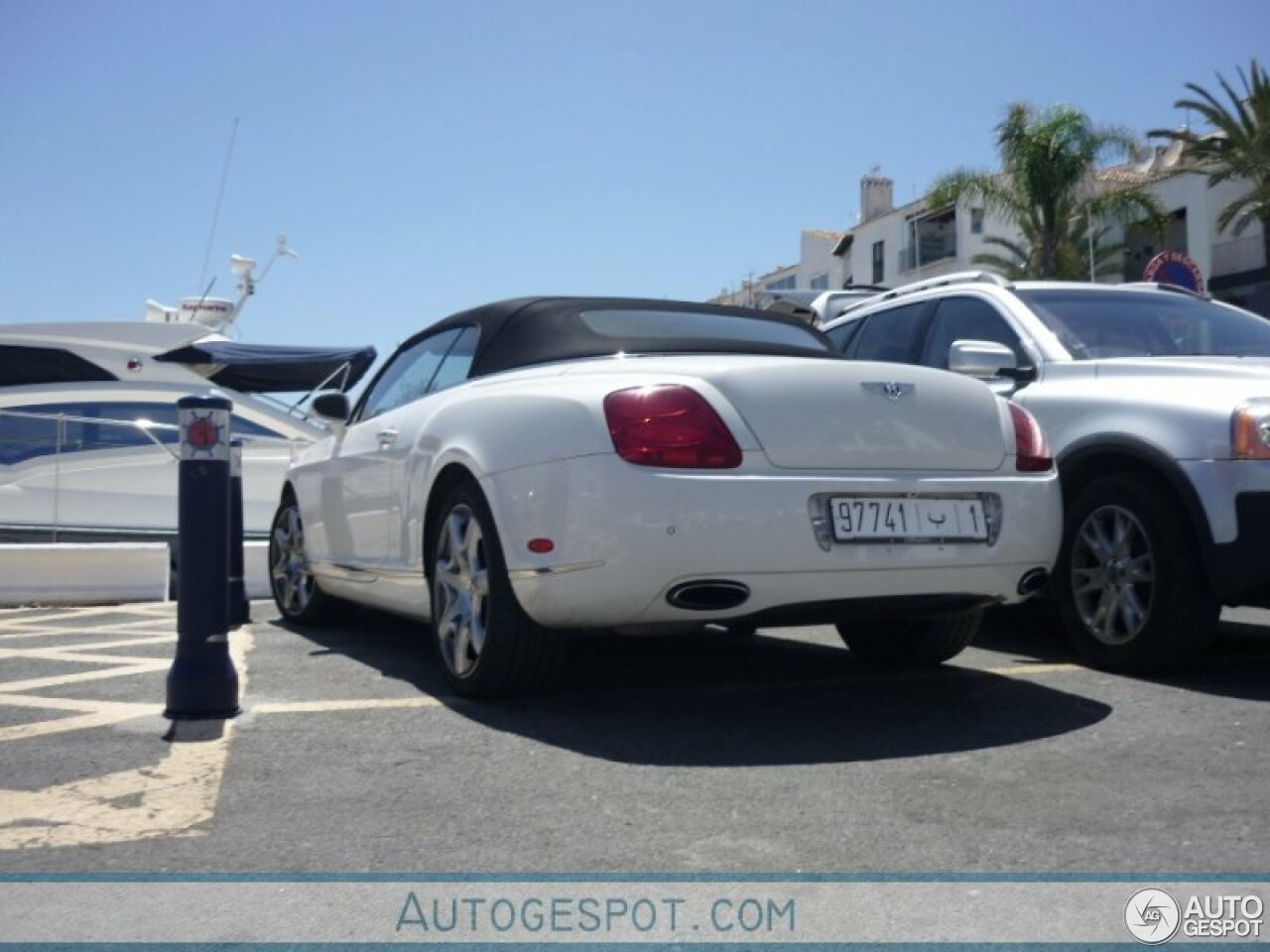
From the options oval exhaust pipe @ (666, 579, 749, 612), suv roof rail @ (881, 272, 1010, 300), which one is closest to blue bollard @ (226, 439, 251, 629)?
suv roof rail @ (881, 272, 1010, 300)

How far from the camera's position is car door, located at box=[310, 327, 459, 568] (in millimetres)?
5559

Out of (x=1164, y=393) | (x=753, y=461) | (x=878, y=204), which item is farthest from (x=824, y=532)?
(x=878, y=204)

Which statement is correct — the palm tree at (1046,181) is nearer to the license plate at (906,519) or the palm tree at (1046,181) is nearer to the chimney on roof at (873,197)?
the chimney on roof at (873,197)

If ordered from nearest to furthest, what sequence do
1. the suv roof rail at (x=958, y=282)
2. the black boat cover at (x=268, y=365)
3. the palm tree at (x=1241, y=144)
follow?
the suv roof rail at (x=958, y=282), the black boat cover at (x=268, y=365), the palm tree at (x=1241, y=144)

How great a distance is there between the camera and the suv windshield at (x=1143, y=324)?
5824 millimetres

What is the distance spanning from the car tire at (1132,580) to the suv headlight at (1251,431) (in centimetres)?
33

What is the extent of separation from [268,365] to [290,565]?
23.8 ft

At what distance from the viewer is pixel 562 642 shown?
177 inches

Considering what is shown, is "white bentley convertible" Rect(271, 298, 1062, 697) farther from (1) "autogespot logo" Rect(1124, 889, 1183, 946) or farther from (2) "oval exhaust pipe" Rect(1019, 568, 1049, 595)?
(1) "autogespot logo" Rect(1124, 889, 1183, 946)

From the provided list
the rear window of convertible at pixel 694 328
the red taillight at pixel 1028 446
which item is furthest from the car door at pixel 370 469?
the red taillight at pixel 1028 446

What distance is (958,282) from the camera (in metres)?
6.69

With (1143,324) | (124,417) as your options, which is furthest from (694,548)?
(124,417)

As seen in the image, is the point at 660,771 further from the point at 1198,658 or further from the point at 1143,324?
the point at 1143,324

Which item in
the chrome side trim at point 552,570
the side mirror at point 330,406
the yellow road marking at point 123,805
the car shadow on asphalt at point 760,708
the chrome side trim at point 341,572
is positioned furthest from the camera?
the side mirror at point 330,406
